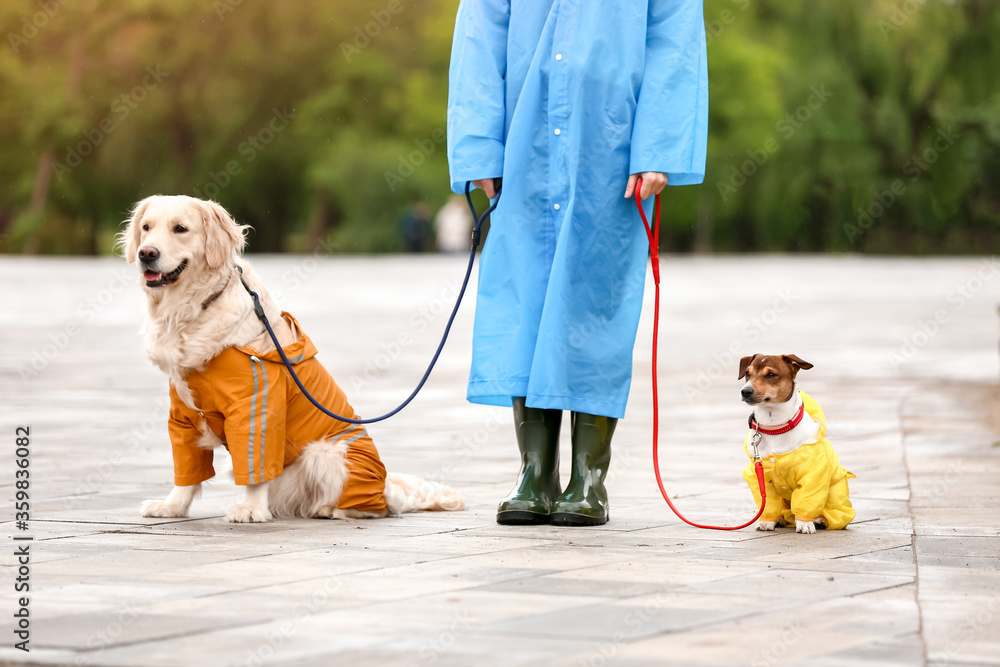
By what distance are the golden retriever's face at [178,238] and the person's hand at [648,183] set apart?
1504 millimetres

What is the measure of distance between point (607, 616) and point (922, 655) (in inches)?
31.7

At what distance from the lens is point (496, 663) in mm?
3031

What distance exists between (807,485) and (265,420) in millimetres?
2003

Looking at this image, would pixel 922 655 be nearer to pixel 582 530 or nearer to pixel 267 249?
pixel 582 530

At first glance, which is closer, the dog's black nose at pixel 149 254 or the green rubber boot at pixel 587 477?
the dog's black nose at pixel 149 254

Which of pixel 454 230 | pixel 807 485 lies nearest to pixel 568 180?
pixel 807 485

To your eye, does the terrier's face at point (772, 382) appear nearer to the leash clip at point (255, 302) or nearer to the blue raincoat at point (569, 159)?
the blue raincoat at point (569, 159)

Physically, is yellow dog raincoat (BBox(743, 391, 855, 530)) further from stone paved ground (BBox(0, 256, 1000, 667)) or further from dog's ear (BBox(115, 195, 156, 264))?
dog's ear (BBox(115, 195, 156, 264))

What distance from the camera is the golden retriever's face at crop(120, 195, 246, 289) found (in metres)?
4.91

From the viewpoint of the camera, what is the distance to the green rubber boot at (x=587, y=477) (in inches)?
198

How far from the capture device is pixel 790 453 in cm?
488

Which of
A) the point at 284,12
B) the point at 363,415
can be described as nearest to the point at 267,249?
the point at 284,12

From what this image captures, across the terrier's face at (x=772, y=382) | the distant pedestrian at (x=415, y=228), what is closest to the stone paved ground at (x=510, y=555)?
the terrier's face at (x=772, y=382)

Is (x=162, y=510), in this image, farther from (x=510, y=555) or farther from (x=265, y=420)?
(x=510, y=555)
